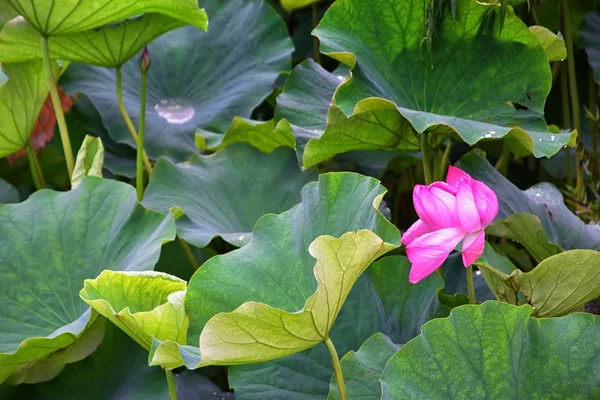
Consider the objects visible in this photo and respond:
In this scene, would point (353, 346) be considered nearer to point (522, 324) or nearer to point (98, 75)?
point (522, 324)

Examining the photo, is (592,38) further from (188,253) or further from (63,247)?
(63,247)

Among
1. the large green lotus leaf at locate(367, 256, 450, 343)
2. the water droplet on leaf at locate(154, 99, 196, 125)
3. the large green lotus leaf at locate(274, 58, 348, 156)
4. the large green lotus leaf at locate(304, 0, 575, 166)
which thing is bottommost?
the water droplet on leaf at locate(154, 99, 196, 125)

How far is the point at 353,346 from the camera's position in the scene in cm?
110

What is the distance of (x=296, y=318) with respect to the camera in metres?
0.82

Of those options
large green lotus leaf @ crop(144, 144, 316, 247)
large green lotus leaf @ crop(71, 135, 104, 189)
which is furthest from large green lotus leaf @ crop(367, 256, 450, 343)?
large green lotus leaf @ crop(71, 135, 104, 189)

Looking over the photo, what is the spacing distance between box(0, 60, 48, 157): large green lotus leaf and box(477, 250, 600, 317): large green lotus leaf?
0.87 m

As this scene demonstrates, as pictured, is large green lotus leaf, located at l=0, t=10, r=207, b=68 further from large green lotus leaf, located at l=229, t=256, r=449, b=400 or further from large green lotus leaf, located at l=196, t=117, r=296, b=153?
large green lotus leaf, located at l=229, t=256, r=449, b=400

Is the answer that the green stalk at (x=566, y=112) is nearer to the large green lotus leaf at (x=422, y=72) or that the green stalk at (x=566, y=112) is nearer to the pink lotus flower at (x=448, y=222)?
the large green lotus leaf at (x=422, y=72)

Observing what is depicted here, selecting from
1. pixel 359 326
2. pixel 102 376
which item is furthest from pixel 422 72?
pixel 102 376

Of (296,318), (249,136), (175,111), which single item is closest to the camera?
(296,318)

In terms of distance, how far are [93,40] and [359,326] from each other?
2.20ft

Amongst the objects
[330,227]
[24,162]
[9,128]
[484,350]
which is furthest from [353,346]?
[24,162]

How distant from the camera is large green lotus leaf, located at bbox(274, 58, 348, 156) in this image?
1412 millimetres

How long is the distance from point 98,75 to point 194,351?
1015 millimetres
